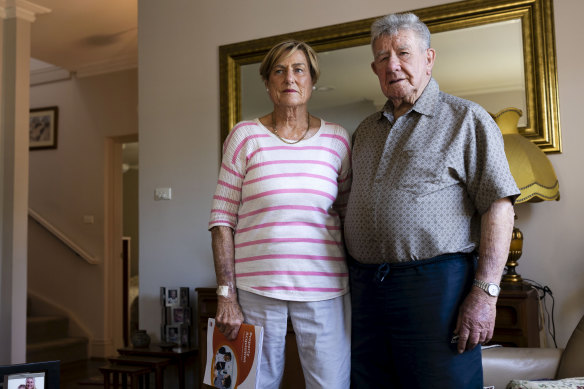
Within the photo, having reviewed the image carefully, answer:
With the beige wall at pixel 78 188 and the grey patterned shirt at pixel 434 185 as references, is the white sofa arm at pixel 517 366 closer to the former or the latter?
the grey patterned shirt at pixel 434 185

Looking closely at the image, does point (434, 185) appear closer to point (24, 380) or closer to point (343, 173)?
point (343, 173)

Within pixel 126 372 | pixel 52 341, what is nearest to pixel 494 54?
pixel 126 372

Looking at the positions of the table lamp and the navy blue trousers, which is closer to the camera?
the navy blue trousers

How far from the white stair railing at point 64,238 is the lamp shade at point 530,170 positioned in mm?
4592

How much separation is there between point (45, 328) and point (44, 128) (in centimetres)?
216

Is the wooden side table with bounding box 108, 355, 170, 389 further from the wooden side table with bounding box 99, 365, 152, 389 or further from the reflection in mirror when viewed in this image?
the reflection in mirror

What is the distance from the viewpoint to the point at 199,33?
3.50 m

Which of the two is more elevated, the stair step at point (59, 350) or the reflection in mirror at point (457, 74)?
the reflection in mirror at point (457, 74)

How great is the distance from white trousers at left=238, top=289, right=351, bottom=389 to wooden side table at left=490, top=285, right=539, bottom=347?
1018 millimetres

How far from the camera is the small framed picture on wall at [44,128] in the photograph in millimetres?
6109

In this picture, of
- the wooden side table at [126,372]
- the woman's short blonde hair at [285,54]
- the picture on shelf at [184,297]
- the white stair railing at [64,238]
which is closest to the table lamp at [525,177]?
the woman's short blonde hair at [285,54]

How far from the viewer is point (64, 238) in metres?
5.83

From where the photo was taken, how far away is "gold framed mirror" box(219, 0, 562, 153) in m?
2.54

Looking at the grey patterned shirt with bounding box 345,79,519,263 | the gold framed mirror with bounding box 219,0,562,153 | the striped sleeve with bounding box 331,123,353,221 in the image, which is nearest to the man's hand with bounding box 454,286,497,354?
the grey patterned shirt with bounding box 345,79,519,263
